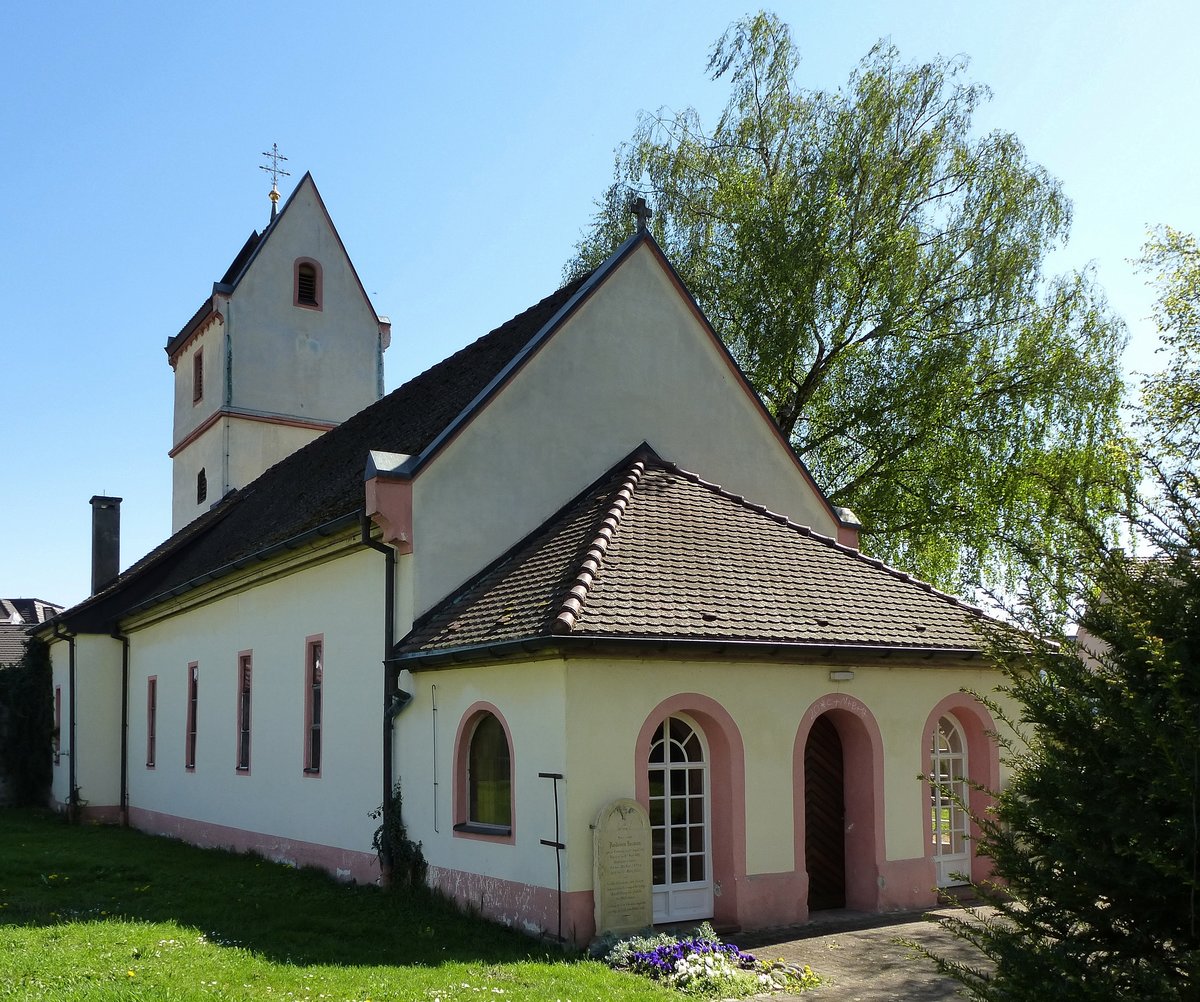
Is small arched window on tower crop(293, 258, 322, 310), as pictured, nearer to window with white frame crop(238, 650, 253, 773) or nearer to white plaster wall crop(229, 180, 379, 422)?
white plaster wall crop(229, 180, 379, 422)

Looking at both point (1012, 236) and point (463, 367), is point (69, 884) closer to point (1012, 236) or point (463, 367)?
point (463, 367)

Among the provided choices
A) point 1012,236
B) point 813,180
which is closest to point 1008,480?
point 1012,236

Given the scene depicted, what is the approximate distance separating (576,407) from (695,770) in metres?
5.25

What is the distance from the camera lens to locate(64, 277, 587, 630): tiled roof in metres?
17.0

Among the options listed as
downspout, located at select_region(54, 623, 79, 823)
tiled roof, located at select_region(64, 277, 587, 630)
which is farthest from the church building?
downspout, located at select_region(54, 623, 79, 823)

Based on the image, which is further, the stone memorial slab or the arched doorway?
Result: the arched doorway

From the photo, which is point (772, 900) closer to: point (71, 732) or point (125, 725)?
point (125, 725)

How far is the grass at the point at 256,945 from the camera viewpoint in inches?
365

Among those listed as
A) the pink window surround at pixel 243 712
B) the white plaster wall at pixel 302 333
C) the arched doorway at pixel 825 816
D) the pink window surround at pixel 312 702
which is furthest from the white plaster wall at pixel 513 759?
the white plaster wall at pixel 302 333

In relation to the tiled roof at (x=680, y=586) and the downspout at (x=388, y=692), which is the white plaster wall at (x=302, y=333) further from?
the downspout at (x=388, y=692)

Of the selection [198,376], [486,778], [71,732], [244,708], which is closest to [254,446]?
[198,376]

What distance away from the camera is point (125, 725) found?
26.7 meters

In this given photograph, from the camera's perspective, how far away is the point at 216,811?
816 inches

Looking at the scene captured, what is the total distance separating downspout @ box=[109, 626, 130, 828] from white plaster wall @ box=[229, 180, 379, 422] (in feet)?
19.7
